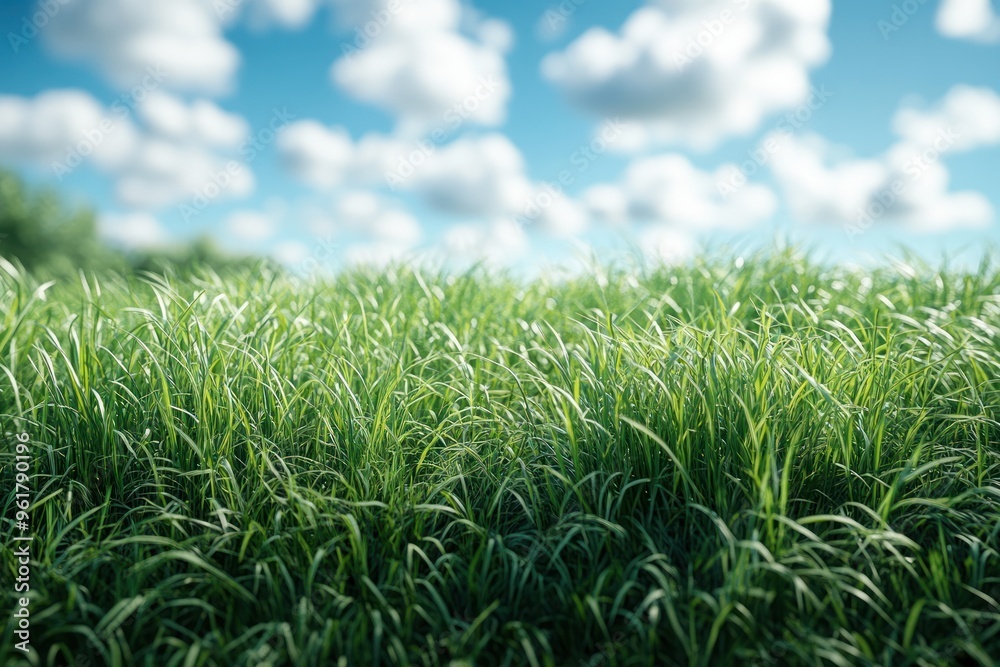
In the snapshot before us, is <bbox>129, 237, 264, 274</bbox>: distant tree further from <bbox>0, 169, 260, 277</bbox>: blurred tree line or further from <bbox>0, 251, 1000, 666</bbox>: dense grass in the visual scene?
<bbox>0, 251, 1000, 666</bbox>: dense grass

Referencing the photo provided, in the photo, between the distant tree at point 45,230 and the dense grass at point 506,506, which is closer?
the dense grass at point 506,506

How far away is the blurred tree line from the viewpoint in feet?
56.3

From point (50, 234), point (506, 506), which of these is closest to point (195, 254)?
point (50, 234)

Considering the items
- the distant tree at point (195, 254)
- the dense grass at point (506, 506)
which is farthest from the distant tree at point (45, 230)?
the dense grass at point (506, 506)

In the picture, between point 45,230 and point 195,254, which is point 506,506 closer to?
point 195,254

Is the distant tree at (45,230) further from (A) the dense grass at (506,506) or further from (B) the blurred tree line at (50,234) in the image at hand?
Answer: (A) the dense grass at (506,506)

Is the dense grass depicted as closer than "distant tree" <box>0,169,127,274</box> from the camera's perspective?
Yes

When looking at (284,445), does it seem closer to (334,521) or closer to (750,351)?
(334,521)

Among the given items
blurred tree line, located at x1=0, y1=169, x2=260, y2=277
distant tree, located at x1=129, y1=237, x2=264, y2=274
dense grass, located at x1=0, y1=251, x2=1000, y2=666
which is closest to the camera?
dense grass, located at x1=0, y1=251, x2=1000, y2=666

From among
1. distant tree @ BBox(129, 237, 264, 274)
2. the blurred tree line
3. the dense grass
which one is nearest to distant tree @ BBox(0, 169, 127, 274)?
the blurred tree line

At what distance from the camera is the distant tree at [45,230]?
676 inches

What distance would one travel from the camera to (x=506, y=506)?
2.47m

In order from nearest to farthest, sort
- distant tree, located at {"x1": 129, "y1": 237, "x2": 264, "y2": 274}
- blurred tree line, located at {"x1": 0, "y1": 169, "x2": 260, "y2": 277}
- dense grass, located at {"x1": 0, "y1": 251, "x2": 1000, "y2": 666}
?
dense grass, located at {"x1": 0, "y1": 251, "x2": 1000, "y2": 666} < blurred tree line, located at {"x1": 0, "y1": 169, "x2": 260, "y2": 277} < distant tree, located at {"x1": 129, "y1": 237, "x2": 264, "y2": 274}

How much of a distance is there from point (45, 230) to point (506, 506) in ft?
65.7
